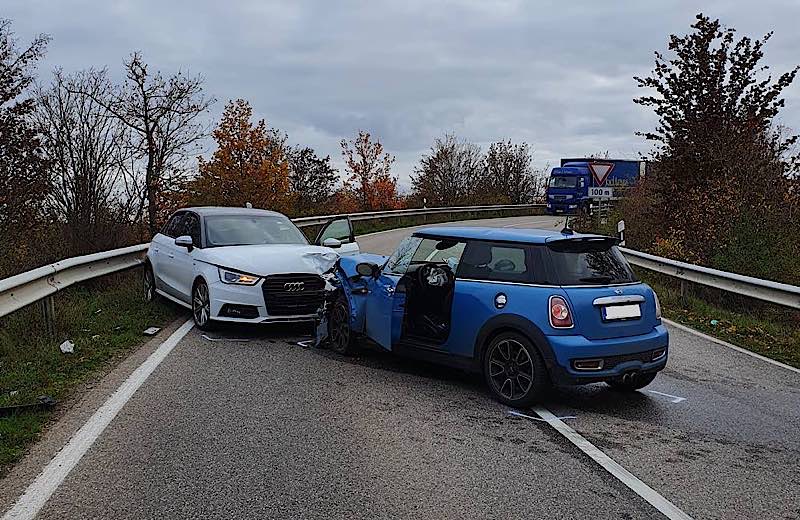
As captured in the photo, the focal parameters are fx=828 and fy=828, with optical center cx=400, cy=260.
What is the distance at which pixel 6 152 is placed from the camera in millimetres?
16828

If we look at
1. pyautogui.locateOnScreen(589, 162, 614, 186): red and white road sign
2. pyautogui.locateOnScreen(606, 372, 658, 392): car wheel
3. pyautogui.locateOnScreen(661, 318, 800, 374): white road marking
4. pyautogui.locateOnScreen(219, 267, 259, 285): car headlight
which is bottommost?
pyautogui.locateOnScreen(661, 318, 800, 374): white road marking

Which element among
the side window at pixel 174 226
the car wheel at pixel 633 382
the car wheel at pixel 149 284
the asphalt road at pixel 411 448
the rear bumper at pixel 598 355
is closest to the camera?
the asphalt road at pixel 411 448

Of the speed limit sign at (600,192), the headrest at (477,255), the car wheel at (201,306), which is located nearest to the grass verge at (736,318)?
the headrest at (477,255)

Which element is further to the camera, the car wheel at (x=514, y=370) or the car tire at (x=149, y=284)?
the car tire at (x=149, y=284)

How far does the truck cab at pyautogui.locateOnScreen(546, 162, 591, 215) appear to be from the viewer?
141 ft

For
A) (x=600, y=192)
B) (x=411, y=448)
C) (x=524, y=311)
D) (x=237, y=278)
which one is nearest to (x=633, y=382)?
(x=524, y=311)

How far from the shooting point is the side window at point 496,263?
23.4 ft

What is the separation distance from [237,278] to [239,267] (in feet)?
0.46

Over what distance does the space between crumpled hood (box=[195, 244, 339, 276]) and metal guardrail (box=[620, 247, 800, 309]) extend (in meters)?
5.43

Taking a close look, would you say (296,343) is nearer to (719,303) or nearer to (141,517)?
(141,517)

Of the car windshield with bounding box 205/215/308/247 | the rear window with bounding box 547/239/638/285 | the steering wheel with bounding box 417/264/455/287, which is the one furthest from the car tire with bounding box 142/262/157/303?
the rear window with bounding box 547/239/638/285

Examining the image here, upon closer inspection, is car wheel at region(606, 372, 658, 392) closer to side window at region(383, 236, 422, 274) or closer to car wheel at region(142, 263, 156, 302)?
side window at region(383, 236, 422, 274)

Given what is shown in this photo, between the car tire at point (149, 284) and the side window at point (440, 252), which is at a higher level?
the side window at point (440, 252)

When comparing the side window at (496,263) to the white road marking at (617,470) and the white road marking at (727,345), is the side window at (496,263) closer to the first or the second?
the white road marking at (617,470)
